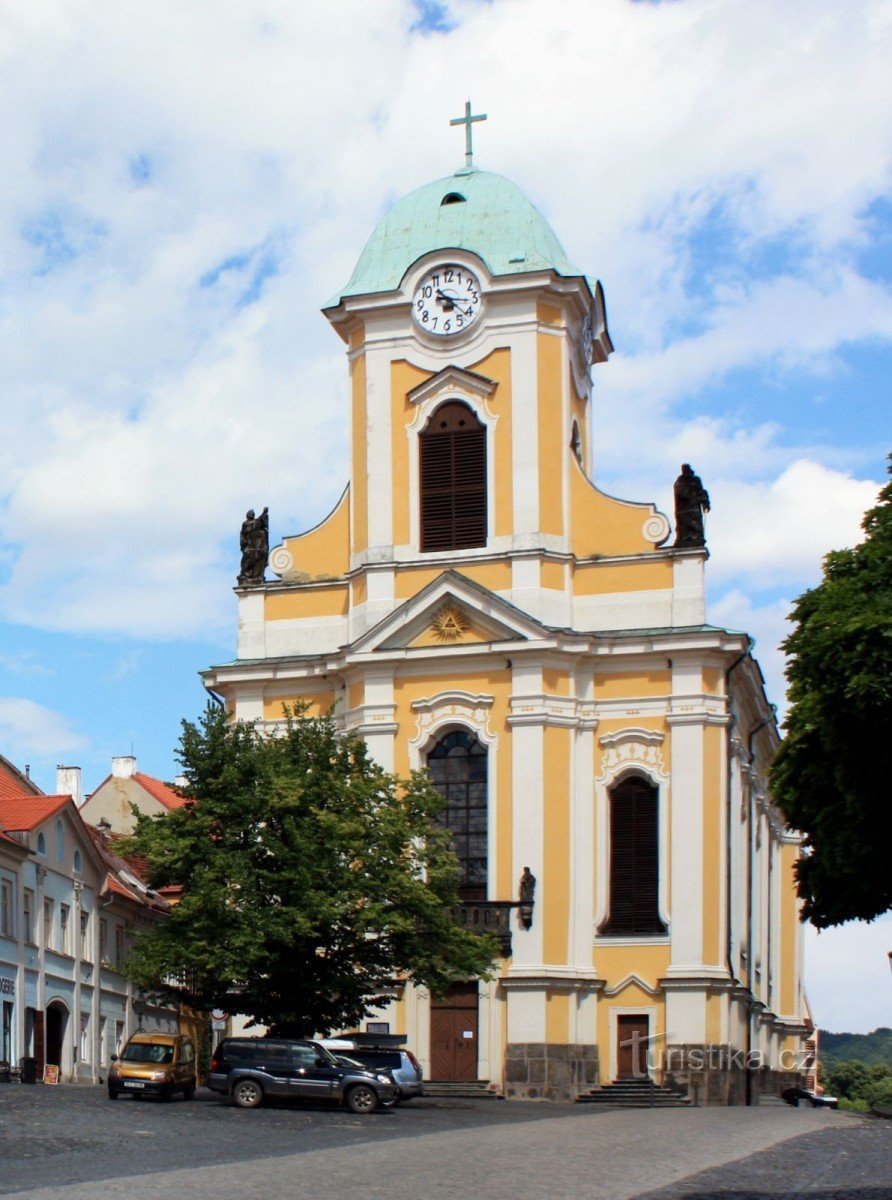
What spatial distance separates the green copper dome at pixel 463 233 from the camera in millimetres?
53094

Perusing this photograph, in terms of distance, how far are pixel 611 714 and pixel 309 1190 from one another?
1215 inches

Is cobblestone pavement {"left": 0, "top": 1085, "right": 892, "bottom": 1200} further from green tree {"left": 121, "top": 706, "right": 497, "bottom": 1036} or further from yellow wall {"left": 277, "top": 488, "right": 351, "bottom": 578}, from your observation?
yellow wall {"left": 277, "top": 488, "right": 351, "bottom": 578}

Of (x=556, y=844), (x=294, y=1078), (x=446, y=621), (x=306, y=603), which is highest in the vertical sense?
(x=306, y=603)

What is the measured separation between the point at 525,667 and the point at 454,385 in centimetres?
774

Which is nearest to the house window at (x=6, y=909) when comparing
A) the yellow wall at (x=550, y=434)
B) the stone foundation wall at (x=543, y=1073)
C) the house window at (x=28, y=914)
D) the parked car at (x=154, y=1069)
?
the house window at (x=28, y=914)

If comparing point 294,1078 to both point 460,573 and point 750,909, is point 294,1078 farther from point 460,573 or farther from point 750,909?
point 750,909

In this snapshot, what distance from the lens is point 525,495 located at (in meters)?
51.3

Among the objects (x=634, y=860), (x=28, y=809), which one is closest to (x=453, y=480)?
(x=634, y=860)

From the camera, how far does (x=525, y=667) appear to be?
50.1 m

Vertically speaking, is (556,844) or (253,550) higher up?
(253,550)

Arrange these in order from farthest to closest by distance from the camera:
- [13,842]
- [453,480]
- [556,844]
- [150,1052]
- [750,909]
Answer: [13,842], [750,909], [453,480], [556,844], [150,1052]

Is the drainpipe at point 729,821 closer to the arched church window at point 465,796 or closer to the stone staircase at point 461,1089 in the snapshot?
the arched church window at point 465,796

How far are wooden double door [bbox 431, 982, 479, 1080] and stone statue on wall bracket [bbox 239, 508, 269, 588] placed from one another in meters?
12.3

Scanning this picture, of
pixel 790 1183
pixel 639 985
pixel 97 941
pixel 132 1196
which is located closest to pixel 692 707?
pixel 639 985
